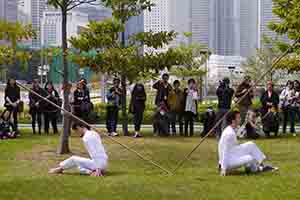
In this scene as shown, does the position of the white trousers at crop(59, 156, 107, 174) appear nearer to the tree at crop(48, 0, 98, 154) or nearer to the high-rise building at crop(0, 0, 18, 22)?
the tree at crop(48, 0, 98, 154)

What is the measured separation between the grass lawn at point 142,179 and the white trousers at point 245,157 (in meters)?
0.21

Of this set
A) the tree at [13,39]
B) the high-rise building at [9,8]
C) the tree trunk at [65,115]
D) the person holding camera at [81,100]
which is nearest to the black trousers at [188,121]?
the person holding camera at [81,100]

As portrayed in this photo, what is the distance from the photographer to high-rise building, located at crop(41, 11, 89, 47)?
51.2 ft

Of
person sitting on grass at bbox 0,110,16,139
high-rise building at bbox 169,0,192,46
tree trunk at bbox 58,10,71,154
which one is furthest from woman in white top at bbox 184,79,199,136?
high-rise building at bbox 169,0,192,46

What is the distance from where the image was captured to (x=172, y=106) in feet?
56.6

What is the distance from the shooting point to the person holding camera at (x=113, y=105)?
16703 millimetres

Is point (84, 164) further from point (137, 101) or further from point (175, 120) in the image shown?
point (175, 120)

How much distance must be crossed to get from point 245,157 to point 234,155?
0.64 ft

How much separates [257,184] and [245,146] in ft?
3.67

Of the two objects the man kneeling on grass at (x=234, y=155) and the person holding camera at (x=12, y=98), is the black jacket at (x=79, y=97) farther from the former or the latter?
the man kneeling on grass at (x=234, y=155)

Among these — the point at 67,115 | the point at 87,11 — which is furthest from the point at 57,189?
the point at 87,11

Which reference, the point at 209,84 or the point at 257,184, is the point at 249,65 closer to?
the point at 209,84

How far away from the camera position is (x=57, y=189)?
8.69 metres

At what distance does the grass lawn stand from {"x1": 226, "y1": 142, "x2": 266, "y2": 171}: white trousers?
0.70ft
